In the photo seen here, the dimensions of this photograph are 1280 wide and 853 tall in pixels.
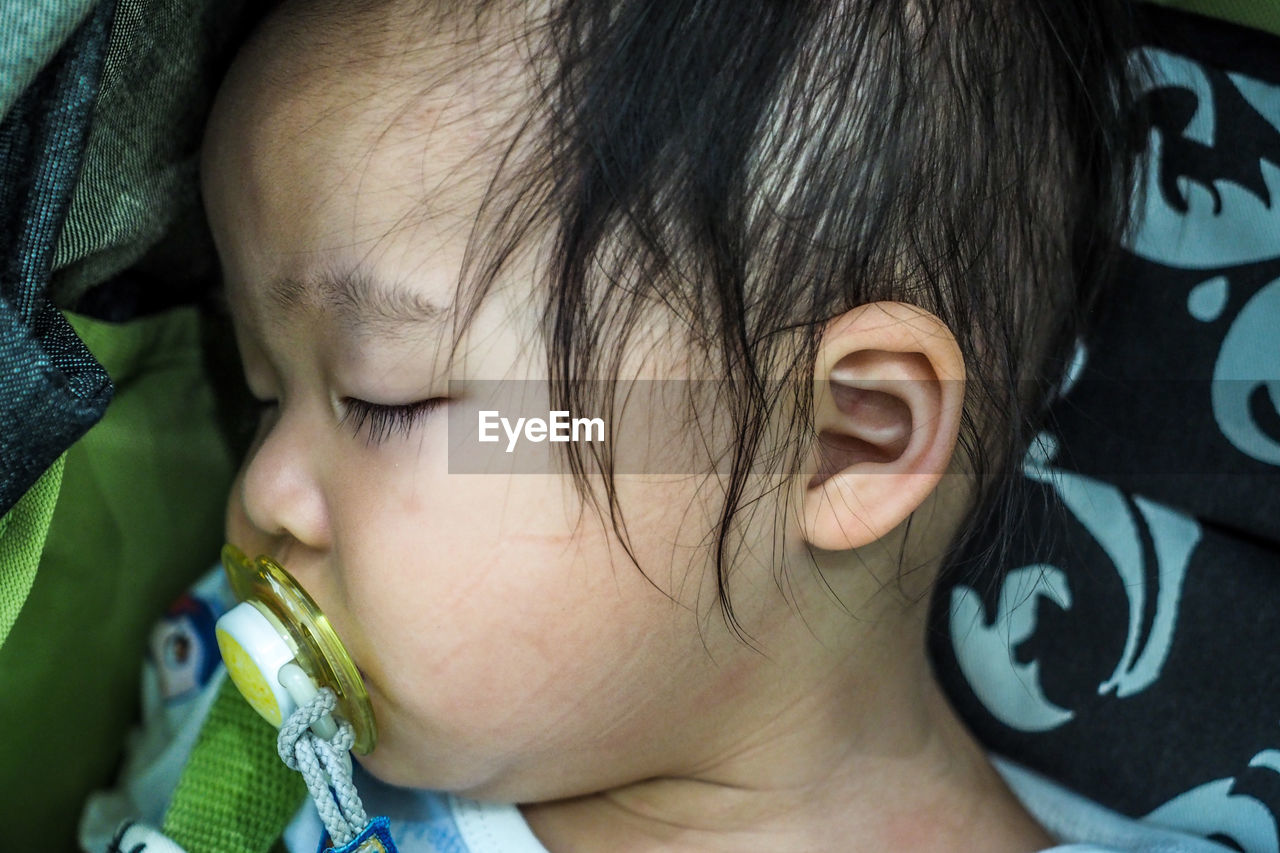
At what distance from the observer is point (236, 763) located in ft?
2.98

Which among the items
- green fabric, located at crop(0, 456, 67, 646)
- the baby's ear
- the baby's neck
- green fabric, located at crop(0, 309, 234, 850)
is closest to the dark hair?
the baby's ear

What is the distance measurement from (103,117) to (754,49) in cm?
42

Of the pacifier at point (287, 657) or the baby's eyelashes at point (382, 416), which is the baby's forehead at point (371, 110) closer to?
the baby's eyelashes at point (382, 416)

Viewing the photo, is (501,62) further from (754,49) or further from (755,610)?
(755,610)

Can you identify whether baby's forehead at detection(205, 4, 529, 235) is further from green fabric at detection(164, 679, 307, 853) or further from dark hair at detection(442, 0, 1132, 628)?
green fabric at detection(164, 679, 307, 853)

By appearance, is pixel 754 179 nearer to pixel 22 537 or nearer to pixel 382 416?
pixel 382 416

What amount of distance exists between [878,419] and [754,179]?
19cm

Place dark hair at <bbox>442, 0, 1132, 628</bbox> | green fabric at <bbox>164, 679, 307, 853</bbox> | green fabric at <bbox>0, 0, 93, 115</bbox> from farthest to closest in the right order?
green fabric at <bbox>164, 679, 307, 853</bbox>, dark hair at <bbox>442, 0, 1132, 628</bbox>, green fabric at <bbox>0, 0, 93, 115</bbox>

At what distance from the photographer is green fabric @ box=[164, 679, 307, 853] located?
34.5 inches

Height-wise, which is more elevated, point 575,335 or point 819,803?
point 575,335

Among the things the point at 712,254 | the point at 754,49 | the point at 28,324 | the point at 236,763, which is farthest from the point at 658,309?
the point at 236,763

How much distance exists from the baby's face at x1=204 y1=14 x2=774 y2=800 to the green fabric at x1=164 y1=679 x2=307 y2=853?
132 mm

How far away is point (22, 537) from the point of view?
74cm

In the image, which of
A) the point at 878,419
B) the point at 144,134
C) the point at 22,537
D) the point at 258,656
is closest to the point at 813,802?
the point at 878,419
